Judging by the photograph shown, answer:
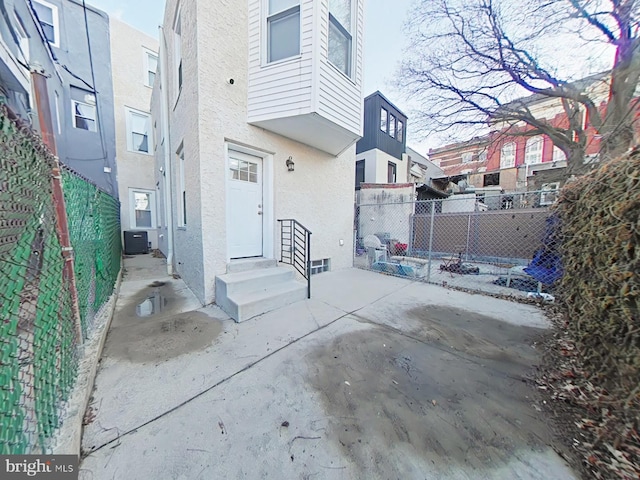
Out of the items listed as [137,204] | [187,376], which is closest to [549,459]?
[187,376]

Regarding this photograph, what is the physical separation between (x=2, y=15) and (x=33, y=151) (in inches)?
226

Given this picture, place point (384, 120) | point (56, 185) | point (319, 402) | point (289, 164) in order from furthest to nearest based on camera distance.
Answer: point (384, 120) < point (289, 164) < point (56, 185) < point (319, 402)

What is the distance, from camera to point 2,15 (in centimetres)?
422

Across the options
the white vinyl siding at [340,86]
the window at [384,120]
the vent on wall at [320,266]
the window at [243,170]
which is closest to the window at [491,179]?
the window at [384,120]

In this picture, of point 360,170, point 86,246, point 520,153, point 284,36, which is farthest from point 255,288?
point 520,153

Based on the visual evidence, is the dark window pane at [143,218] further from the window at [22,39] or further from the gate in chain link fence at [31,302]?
the gate in chain link fence at [31,302]

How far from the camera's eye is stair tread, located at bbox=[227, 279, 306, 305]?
11.0ft

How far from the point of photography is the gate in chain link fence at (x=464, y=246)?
5.05 meters

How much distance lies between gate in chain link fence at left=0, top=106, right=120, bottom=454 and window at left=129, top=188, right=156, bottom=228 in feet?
29.7

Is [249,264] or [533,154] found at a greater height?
[533,154]

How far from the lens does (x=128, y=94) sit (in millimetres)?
9117

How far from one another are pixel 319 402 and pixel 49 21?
13.8 m

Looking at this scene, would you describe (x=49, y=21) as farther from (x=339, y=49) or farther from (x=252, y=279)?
(x=252, y=279)

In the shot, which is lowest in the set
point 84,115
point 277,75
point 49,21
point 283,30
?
point 277,75
